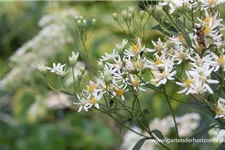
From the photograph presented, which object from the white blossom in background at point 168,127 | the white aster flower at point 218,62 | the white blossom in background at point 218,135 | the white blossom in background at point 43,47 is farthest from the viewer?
the white blossom in background at point 43,47

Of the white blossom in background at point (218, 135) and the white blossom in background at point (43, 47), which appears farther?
the white blossom in background at point (43, 47)

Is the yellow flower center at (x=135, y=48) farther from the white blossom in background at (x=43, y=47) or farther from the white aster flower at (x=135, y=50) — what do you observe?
the white blossom in background at (x=43, y=47)

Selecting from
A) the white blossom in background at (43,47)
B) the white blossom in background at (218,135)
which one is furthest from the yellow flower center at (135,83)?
the white blossom in background at (43,47)

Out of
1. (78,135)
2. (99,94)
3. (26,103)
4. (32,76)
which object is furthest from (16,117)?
(99,94)

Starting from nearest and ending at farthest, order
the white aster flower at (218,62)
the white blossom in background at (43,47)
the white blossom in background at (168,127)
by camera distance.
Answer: the white aster flower at (218,62)
the white blossom in background at (168,127)
the white blossom in background at (43,47)

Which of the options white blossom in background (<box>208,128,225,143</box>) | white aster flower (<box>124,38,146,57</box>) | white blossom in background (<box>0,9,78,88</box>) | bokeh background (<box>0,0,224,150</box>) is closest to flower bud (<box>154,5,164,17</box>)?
white aster flower (<box>124,38,146,57</box>)

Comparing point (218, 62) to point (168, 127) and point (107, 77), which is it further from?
point (168, 127)

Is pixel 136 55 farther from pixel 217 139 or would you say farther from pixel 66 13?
pixel 66 13

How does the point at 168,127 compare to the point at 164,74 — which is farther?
the point at 168,127

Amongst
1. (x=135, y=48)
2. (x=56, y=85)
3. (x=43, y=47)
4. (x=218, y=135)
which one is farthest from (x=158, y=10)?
(x=56, y=85)
